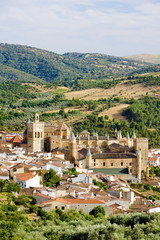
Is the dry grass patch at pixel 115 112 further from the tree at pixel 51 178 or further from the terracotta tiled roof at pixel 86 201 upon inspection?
the terracotta tiled roof at pixel 86 201

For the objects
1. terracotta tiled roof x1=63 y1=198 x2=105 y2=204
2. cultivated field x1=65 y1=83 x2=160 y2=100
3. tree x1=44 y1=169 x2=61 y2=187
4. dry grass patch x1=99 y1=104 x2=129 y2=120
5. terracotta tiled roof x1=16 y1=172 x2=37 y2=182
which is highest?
cultivated field x1=65 y1=83 x2=160 y2=100

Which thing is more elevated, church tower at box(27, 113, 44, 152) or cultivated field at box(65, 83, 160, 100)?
cultivated field at box(65, 83, 160, 100)

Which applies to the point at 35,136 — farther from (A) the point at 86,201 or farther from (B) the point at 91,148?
(A) the point at 86,201

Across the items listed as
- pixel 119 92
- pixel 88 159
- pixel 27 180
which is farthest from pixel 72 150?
pixel 119 92

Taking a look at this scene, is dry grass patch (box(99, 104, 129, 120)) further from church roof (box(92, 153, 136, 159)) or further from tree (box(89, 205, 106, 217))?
tree (box(89, 205, 106, 217))

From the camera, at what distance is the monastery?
5297cm

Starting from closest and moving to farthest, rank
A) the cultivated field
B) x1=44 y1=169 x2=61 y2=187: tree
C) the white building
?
the white building → x1=44 y1=169 x2=61 y2=187: tree → the cultivated field

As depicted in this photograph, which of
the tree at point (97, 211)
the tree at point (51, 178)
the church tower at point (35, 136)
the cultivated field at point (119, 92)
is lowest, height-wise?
the tree at point (97, 211)

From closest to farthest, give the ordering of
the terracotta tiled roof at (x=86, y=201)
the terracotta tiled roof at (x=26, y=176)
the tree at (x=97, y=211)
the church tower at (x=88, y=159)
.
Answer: the tree at (x=97, y=211), the terracotta tiled roof at (x=86, y=201), the terracotta tiled roof at (x=26, y=176), the church tower at (x=88, y=159)

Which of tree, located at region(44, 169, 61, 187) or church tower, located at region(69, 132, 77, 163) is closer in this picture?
tree, located at region(44, 169, 61, 187)

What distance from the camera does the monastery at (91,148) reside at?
53.0 metres

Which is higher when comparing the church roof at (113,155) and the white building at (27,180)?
the church roof at (113,155)

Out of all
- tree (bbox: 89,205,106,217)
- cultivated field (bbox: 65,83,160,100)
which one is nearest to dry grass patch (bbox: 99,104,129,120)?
cultivated field (bbox: 65,83,160,100)

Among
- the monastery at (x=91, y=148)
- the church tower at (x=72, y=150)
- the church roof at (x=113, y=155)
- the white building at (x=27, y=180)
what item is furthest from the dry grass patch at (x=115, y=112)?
the white building at (x=27, y=180)
